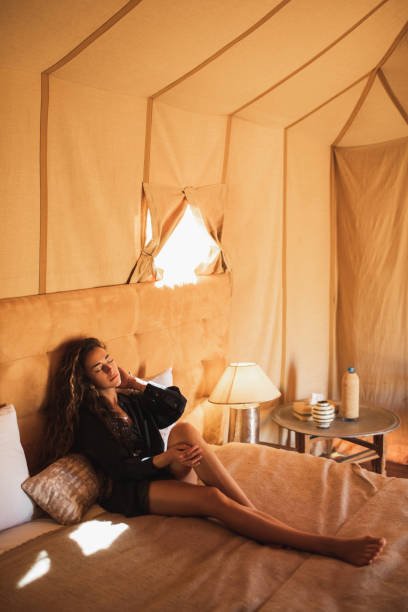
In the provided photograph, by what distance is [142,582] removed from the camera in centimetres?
169

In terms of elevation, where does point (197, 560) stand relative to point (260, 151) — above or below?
below

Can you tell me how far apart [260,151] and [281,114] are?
0.23 m

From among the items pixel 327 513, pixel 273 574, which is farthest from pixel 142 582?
pixel 327 513

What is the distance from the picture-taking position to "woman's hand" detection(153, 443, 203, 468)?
218 cm

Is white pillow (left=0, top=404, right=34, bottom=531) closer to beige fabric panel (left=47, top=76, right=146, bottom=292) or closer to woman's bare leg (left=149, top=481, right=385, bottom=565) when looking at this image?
woman's bare leg (left=149, top=481, right=385, bottom=565)

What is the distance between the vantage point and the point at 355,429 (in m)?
3.24

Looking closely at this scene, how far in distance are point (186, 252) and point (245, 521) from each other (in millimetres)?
1513

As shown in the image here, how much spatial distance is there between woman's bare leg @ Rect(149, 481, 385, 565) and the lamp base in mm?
1002

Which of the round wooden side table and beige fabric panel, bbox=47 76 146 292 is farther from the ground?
beige fabric panel, bbox=47 76 146 292

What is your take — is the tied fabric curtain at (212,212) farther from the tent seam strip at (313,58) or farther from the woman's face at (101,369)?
the woman's face at (101,369)

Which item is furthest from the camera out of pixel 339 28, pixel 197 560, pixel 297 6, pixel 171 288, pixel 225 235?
pixel 225 235

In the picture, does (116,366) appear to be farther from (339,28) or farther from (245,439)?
(339,28)

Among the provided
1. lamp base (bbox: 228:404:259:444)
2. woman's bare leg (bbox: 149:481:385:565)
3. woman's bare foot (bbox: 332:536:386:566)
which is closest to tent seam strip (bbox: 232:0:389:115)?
lamp base (bbox: 228:404:259:444)

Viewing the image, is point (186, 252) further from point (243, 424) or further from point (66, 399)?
point (66, 399)
